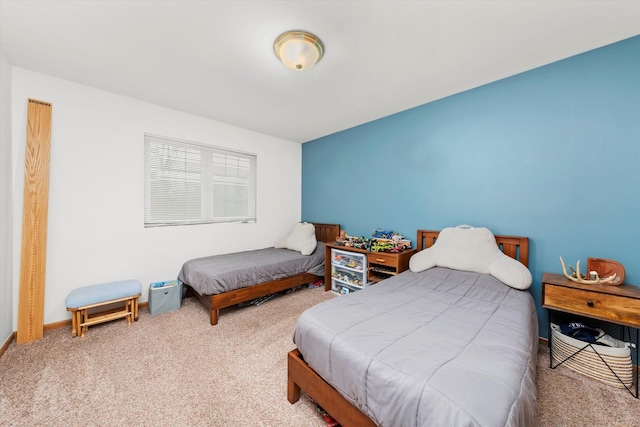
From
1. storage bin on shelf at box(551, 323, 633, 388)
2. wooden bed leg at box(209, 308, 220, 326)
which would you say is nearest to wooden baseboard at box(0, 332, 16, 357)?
wooden bed leg at box(209, 308, 220, 326)

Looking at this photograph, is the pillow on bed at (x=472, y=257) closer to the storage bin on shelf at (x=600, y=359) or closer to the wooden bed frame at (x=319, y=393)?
the storage bin on shelf at (x=600, y=359)

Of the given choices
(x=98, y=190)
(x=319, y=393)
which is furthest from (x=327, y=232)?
(x=98, y=190)

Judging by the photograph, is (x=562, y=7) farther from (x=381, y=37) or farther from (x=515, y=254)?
(x=515, y=254)

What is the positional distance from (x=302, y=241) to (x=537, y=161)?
3.06 meters

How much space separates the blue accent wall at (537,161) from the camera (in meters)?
1.86

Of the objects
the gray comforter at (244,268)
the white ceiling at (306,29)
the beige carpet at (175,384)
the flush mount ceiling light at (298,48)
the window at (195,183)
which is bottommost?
the beige carpet at (175,384)

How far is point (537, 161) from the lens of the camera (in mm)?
2211

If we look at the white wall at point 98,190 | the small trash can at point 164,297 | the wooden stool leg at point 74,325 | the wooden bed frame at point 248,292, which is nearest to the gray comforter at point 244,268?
the wooden bed frame at point 248,292

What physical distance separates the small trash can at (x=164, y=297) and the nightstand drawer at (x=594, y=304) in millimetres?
3756

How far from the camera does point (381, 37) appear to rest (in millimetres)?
1798

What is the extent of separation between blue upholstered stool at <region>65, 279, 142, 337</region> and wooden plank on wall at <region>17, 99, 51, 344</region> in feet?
0.83

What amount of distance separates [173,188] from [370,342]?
329 cm

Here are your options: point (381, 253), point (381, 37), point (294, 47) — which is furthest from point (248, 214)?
point (381, 37)

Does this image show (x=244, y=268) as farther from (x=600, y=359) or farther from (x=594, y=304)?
(x=600, y=359)
